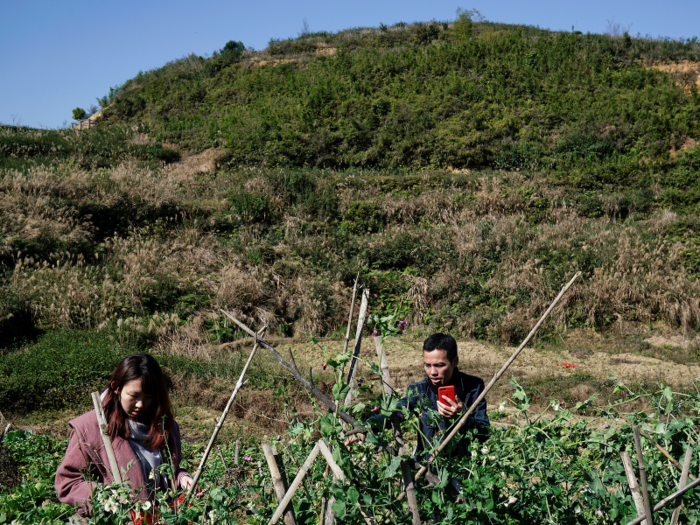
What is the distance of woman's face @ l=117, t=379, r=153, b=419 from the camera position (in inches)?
97.2

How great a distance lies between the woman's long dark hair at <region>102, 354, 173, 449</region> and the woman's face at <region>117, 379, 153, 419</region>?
14 mm

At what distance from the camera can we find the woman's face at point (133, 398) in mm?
2469

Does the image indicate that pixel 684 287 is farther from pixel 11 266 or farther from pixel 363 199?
pixel 11 266

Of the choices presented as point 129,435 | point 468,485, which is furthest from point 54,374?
point 468,485

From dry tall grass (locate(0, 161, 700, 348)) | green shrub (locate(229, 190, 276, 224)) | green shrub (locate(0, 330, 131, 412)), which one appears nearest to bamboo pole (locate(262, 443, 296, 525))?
green shrub (locate(0, 330, 131, 412))

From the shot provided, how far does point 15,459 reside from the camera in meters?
4.65

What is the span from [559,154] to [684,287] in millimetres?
7338

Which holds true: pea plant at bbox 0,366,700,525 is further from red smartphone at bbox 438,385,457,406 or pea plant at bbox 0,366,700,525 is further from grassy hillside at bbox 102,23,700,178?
grassy hillside at bbox 102,23,700,178

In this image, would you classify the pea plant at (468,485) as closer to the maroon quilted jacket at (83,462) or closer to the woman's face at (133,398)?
the maroon quilted jacket at (83,462)

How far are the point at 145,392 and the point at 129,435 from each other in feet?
0.68

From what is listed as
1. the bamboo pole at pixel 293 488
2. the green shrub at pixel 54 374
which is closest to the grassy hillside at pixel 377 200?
the green shrub at pixel 54 374

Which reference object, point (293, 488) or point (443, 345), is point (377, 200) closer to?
point (443, 345)

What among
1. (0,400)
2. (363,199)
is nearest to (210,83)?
(363,199)

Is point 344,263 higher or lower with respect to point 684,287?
higher
